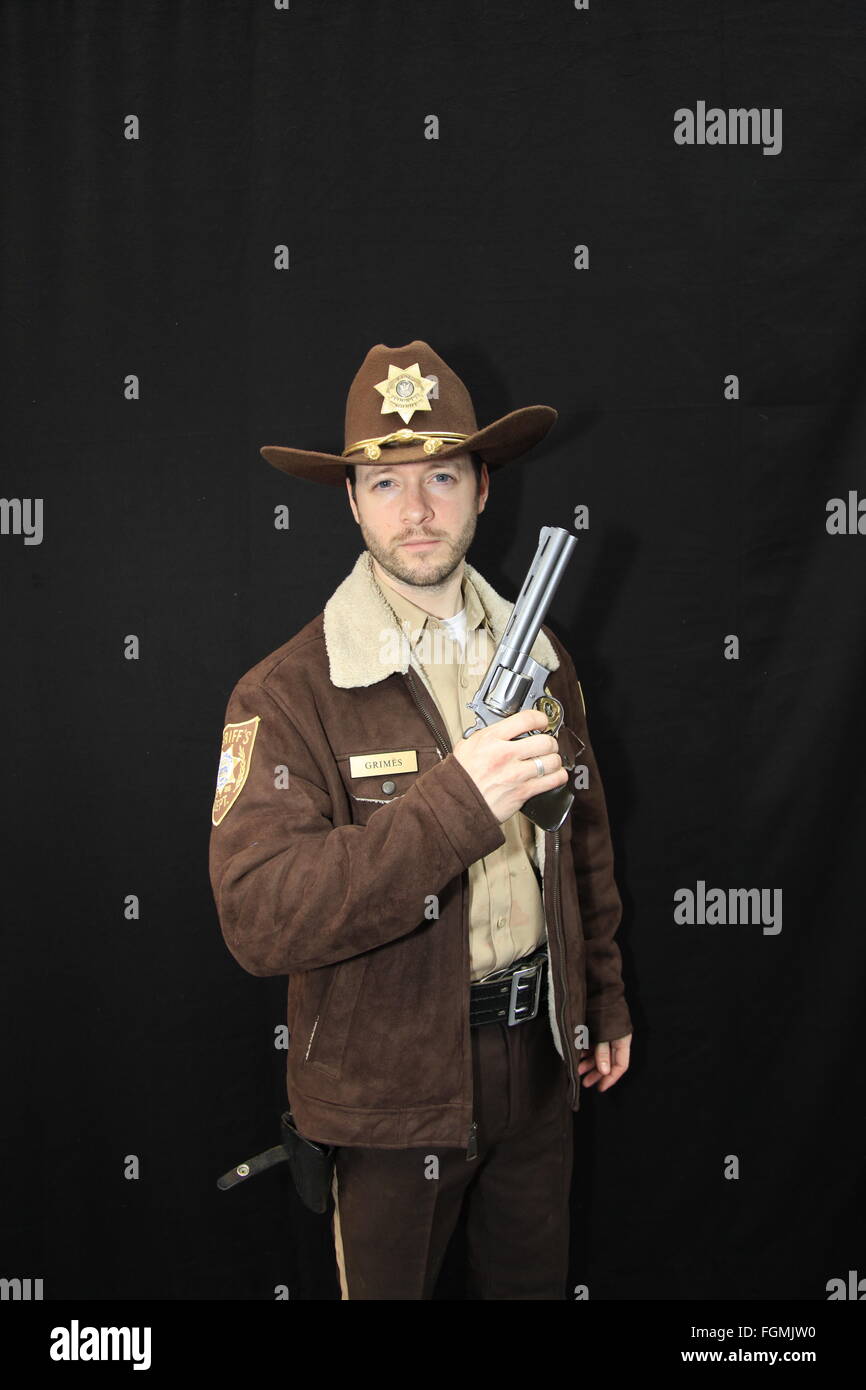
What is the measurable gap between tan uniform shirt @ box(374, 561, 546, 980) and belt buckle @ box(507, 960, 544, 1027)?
0.03 metres

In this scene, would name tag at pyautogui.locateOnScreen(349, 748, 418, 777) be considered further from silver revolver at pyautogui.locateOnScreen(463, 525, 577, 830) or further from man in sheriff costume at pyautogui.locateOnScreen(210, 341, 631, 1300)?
silver revolver at pyautogui.locateOnScreen(463, 525, 577, 830)

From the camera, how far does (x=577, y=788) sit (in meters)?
1.96

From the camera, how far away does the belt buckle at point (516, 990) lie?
172cm

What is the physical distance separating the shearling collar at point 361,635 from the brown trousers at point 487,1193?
0.62 metres

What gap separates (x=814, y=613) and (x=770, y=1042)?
3.11 feet

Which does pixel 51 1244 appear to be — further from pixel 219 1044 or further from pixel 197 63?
pixel 197 63

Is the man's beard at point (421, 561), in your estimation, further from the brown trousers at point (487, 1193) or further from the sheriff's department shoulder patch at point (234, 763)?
the brown trousers at point (487, 1193)

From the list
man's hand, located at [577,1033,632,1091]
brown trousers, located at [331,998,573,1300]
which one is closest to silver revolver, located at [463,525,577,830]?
brown trousers, located at [331,998,573,1300]

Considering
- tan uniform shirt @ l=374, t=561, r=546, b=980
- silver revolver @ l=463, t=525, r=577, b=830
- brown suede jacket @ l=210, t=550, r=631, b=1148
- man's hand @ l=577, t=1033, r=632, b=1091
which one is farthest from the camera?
man's hand @ l=577, t=1033, r=632, b=1091

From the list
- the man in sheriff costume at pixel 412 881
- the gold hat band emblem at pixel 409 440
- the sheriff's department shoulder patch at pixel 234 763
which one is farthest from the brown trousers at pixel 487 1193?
the gold hat band emblem at pixel 409 440

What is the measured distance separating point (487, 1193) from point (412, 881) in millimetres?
748

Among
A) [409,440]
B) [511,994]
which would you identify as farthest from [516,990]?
[409,440]

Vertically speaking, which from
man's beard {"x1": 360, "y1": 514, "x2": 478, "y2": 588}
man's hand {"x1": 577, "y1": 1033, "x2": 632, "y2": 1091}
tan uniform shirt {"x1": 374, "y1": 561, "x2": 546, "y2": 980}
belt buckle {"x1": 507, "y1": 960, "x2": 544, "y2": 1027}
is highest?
man's beard {"x1": 360, "y1": 514, "x2": 478, "y2": 588}

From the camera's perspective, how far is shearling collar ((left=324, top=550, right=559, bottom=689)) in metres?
1.67
